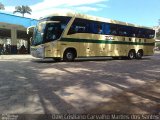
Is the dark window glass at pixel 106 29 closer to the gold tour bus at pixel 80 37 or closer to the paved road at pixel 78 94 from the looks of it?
the gold tour bus at pixel 80 37

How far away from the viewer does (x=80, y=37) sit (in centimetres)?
2255

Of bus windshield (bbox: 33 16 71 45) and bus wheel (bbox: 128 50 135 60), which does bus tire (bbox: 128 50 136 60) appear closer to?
bus wheel (bbox: 128 50 135 60)

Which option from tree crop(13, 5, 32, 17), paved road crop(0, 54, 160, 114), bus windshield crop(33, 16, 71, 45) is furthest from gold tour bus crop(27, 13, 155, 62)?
tree crop(13, 5, 32, 17)

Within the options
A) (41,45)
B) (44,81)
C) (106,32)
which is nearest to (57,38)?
(41,45)

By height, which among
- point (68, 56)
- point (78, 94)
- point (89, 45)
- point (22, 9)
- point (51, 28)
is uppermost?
point (22, 9)

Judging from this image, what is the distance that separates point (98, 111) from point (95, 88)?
128 inches

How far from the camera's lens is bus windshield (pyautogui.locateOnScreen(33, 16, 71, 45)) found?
21188mm

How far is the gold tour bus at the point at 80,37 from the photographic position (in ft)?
69.9

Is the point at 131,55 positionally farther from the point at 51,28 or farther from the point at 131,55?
the point at 51,28

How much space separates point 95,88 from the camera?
10797 mm

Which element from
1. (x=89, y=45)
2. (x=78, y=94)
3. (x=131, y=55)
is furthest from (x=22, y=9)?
(x=78, y=94)

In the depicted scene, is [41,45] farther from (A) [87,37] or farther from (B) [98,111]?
(B) [98,111]

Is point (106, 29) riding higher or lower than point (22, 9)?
lower

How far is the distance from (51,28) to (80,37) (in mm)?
2352
